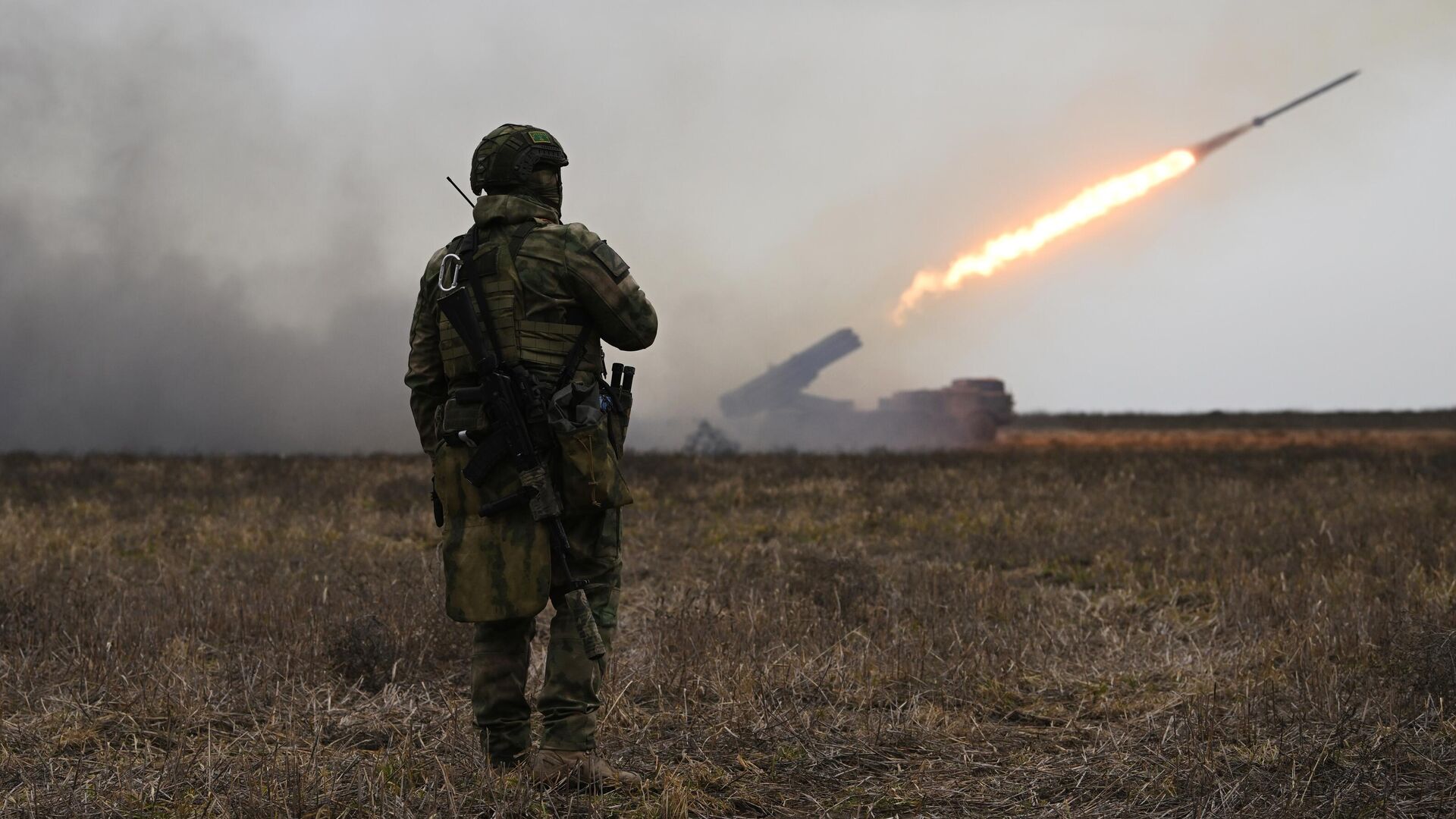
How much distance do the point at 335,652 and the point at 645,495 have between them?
10.0 m

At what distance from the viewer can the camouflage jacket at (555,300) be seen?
4.73m

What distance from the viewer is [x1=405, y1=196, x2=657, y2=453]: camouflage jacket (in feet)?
15.5

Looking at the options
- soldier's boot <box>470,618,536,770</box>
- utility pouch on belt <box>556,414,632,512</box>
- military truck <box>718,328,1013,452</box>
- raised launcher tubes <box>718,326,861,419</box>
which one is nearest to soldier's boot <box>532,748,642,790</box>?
soldier's boot <box>470,618,536,770</box>

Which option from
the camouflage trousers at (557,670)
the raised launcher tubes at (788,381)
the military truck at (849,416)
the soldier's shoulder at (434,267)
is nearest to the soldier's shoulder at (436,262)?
the soldier's shoulder at (434,267)

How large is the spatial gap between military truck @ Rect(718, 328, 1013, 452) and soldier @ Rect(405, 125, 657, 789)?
1164 inches

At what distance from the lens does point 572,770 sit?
4680 mm

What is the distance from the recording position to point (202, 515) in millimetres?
14266

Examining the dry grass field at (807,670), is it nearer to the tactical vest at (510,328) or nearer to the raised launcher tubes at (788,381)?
→ the tactical vest at (510,328)

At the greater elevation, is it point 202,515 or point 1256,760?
point 202,515

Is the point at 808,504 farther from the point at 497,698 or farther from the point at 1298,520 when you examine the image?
the point at 497,698

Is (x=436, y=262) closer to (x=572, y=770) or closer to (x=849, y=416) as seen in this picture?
(x=572, y=770)

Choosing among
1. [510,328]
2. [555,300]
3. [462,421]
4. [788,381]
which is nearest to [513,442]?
[462,421]

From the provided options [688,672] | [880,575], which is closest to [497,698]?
[688,672]

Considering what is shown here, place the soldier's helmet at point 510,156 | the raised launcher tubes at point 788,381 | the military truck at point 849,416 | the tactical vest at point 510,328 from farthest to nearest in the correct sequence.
A: the military truck at point 849,416, the raised launcher tubes at point 788,381, the soldier's helmet at point 510,156, the tactical vest at point 510,328
